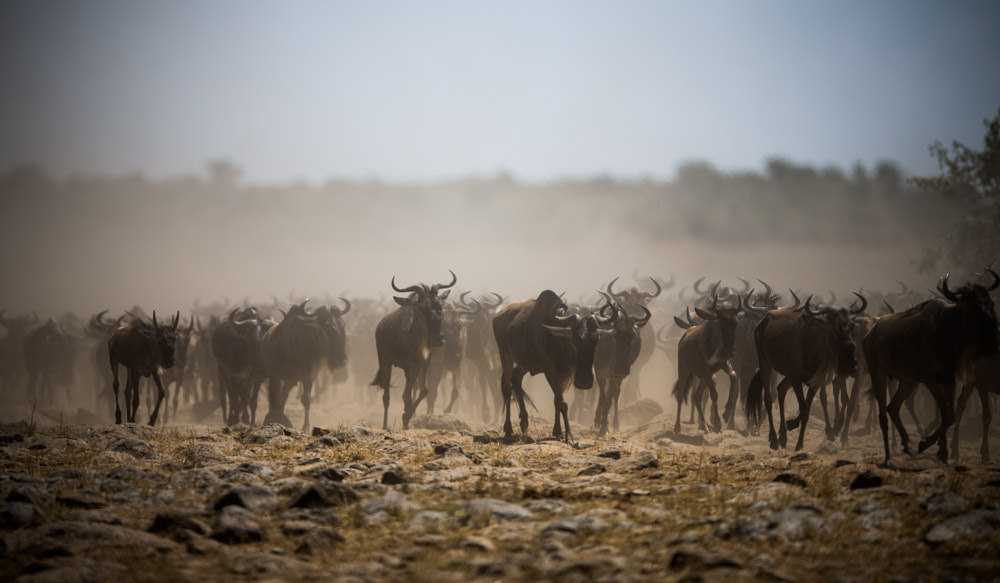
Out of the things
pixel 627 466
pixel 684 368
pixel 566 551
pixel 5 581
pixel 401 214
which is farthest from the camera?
pixel 401 214

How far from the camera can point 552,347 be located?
16.0 metres

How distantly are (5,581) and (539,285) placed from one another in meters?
111

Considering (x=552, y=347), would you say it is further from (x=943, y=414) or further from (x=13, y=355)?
(x=13, y=355)

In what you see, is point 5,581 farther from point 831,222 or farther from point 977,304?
point 831,222

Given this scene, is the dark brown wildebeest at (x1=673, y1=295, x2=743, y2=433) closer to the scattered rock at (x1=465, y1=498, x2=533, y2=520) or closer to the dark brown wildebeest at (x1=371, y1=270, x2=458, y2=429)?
the dark brown wildebeest at (x1=371, y1=270, x2=458, y2=429)

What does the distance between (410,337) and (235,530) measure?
11.6 metres

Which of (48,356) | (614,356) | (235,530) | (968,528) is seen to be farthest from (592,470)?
(48,356)

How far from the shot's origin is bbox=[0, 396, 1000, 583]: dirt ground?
25.0 feet

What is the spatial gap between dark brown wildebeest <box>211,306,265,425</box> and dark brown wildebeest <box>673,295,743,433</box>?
11103 millimetres

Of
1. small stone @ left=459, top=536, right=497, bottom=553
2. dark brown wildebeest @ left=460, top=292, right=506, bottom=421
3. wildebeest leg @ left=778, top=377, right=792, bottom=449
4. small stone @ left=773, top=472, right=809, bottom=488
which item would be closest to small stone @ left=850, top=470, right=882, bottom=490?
small stone @ left=773, top=472, right=809, bottom=488

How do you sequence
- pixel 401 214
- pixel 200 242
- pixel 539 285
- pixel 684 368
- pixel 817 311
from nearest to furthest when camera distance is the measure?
pixel 817 311
pixel 684 368
pixel 539 285
pixel 200 242
pixel 401 214

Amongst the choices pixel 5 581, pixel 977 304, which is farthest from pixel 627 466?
pixel 5 581

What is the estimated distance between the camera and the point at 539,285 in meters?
118

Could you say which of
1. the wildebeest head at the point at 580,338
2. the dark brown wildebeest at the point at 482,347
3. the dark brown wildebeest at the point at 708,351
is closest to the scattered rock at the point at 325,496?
the wildebeest head at the point at 580,338
